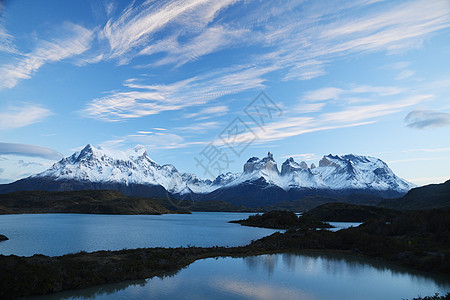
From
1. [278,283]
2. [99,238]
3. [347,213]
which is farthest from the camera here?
[347,213]

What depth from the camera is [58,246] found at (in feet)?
194

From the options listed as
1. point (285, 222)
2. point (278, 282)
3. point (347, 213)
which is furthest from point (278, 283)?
point (347, 213)

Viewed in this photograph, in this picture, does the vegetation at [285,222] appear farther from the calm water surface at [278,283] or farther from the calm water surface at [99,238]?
the calm water surface at [278,283]

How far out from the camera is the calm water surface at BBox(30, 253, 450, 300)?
1195 inches

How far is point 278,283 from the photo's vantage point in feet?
114

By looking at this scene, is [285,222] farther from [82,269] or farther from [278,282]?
[82,269]

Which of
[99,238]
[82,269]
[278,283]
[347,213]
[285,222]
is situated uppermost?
[347,213]

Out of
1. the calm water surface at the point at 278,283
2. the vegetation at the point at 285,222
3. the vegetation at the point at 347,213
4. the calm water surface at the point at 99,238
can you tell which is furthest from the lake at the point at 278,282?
the vegetation at the point at 347,213

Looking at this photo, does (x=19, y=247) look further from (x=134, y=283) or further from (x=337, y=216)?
(x=337, y=216)

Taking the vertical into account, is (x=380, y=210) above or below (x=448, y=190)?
below

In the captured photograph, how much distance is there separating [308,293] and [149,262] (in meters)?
22.0

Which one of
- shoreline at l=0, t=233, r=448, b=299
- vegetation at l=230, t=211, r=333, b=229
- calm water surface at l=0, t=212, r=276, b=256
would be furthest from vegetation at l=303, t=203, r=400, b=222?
shoreline at l=0, t=233, r=448, b=299

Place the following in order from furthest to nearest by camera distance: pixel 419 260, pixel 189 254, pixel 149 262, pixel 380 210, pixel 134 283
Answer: pixel 380 210
pixel 189 254
pixel 419 260
pixel 149 262
pixel 134 283

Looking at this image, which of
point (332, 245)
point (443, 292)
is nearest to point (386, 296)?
point (443, 292)
